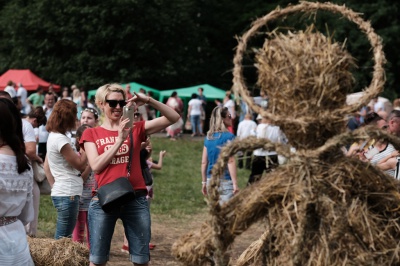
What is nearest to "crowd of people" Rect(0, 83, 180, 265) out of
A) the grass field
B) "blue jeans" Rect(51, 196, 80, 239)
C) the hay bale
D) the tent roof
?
"blue jeans" Rect(51, 196, 80, 239)

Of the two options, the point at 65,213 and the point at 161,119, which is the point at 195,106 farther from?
the point at 161,119

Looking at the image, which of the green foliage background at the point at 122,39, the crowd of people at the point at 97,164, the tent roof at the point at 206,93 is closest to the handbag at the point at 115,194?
the crowd of people at the point at 97,164

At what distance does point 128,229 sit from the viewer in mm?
7082

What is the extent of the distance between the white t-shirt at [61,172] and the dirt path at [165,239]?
147 centimetres

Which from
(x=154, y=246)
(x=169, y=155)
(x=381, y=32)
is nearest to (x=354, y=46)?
(x=381, y=32)

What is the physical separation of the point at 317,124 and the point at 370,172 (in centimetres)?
47

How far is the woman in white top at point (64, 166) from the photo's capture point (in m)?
8.49

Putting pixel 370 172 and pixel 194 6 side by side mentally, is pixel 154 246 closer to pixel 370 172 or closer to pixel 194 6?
pixel 370 172

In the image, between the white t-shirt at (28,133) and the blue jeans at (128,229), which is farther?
the white t-shirt at (28,133)

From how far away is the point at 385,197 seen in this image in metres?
5.13

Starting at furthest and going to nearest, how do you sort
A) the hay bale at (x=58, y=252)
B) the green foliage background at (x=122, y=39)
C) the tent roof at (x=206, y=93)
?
the green foliage background at (x=122, y=39) < the tent roof at (x=206, y=93) < the hay bale at (x=58, y=252)

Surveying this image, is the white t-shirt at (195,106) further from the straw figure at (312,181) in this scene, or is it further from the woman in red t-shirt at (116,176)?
the straw figure at (312,181)

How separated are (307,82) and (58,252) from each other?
12.6ft

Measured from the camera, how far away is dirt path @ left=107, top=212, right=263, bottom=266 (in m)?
10.2
